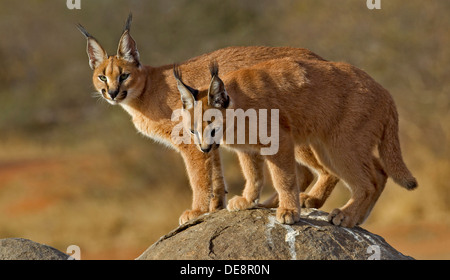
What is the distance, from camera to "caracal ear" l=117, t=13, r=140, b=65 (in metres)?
10.6

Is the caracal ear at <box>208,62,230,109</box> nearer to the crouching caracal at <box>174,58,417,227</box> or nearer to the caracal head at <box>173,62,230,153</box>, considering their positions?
the caracal head at <box>173,62,230,153</box>

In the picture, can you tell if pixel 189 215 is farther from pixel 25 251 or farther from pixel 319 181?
pixel 25 251

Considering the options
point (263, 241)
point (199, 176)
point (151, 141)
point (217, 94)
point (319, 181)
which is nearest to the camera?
point (263, 241)

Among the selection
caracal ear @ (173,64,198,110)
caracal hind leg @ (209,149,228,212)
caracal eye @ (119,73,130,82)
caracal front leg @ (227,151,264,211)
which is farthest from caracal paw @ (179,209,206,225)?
caracal eye @ (119,73,130,82)

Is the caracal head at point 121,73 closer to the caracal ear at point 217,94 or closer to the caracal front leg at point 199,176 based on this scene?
the caracal front leg at point 199,176

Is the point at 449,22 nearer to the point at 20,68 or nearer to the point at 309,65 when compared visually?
the point at 309,65

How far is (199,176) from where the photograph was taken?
1020 centimetres

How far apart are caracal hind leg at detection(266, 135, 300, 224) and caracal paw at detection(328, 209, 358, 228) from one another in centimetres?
49

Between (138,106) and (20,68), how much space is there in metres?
32.6

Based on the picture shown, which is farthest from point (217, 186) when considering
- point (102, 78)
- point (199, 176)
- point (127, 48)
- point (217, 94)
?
point (127, 48)

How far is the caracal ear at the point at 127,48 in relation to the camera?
10570mm

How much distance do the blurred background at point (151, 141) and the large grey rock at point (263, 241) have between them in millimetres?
10964

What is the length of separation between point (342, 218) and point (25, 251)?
13.4 ft

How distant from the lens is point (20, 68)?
41594mm
